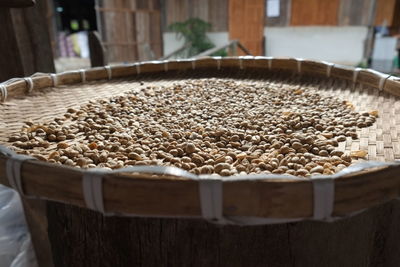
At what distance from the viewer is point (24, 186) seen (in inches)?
31.9

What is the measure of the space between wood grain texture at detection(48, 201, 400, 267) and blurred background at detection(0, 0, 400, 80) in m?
4.63

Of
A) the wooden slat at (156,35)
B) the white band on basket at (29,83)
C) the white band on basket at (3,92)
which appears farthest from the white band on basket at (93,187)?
the wooden slat at (156,35)

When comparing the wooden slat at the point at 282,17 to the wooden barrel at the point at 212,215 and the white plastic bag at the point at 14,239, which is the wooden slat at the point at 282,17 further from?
the white plastic bag at the point at 14,239

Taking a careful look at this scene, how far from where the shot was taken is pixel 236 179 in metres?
0.68

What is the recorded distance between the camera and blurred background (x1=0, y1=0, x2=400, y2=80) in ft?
21.0

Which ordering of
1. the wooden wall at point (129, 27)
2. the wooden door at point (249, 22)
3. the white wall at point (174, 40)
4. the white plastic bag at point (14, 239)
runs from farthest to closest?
the wooden wall at point (129, 27) < the white wall at point (174, 40) < the wooden door at point (249, 22) < the white plastic bag at point (14, 239)

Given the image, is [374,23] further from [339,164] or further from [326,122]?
[339,164]

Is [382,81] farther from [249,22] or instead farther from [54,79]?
[249,22]

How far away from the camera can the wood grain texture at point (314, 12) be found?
6.60m

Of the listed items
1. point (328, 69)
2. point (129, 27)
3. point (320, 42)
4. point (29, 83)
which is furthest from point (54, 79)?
point (129, 27)

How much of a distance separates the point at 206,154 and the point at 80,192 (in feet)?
1.40

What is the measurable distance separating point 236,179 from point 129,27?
820cm

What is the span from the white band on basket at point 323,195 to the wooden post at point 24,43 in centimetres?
189

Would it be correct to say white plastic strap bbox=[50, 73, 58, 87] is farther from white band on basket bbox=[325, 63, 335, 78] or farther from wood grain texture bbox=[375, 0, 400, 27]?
wood grain texture bbox=[375, 0, 400, 27]
